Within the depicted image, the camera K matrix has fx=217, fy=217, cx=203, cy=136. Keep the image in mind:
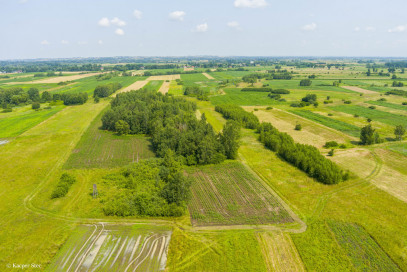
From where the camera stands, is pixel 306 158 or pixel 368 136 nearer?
pixel 306 158

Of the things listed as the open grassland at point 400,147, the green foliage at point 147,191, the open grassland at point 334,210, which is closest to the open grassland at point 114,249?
the green foliage at point 147,191

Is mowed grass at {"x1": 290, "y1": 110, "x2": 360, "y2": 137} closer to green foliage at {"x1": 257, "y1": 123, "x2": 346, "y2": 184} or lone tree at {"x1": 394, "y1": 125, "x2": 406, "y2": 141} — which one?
lone tree at {"x1": 394, "y1": 125, "x2": 406, "y2": 141}

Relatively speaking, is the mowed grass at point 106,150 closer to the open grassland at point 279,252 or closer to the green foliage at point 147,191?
the green foliage at point 147,191

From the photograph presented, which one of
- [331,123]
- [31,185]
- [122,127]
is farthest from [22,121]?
[331,123]

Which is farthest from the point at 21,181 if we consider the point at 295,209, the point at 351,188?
the point at 351,188

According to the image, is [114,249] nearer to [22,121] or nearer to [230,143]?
[230,143]

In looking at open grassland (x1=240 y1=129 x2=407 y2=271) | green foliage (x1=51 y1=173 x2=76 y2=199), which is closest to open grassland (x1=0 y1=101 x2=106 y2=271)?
green foliage (x1=51 y1=173 x2=76 y2=199)
